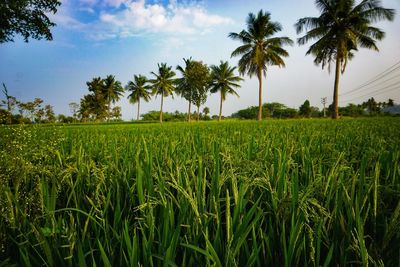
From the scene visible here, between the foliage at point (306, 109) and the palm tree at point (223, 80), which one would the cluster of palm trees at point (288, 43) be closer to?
the palm tree at point (223, 80)

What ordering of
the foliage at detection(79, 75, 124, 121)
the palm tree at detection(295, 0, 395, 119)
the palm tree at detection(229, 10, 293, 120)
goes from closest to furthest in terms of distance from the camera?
the palm tree at detection(295, 0, 395, 119) < the palm tree at detection(229, 10, 293, 120) < the foliage at detection(79, 75, 124, 121)

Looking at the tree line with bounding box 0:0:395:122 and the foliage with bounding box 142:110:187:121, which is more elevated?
the tree line with bounding box 0:0:395:122

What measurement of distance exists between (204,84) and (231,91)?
607 cm

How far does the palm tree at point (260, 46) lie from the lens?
3424 cm

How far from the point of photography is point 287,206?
88 cm

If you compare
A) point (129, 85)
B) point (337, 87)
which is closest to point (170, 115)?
point (129, 85)

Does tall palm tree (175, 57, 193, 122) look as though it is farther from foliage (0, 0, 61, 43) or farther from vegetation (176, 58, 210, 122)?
foliage (0, 0, 61, 43)

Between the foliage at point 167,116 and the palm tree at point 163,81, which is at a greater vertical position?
the palm tree at point 163,81

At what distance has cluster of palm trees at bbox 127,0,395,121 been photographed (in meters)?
24.9

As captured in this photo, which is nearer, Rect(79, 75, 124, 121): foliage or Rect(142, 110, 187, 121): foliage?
Rect(79, 75, 124, 121): foliage

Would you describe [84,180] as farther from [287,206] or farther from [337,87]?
[337,87]

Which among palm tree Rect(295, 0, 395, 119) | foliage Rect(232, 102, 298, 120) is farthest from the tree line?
foliage Rect(232, 102, 298, 120)

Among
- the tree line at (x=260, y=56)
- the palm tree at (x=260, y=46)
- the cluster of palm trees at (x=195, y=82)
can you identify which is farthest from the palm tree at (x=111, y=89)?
the palm tree at (x=260, y=46)

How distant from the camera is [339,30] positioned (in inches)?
1015
